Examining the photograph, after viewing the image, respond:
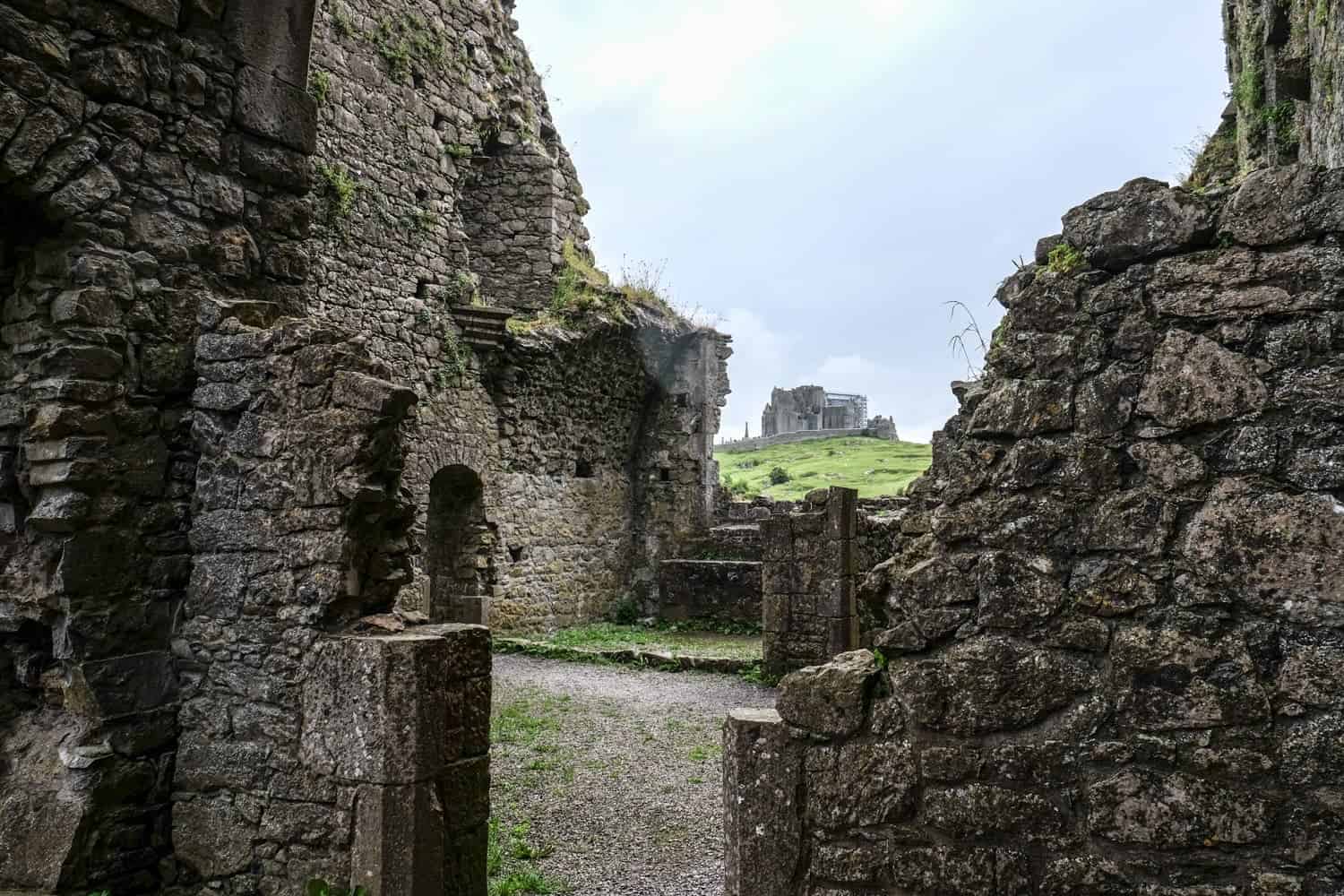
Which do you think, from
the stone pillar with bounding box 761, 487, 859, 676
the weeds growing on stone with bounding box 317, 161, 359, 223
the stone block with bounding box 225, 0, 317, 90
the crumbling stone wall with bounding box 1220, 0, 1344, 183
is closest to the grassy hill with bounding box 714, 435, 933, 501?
the stone pillar with bounding box 761, 487, 859, 676

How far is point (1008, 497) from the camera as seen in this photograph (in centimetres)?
287

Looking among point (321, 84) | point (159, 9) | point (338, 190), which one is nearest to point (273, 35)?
point (159, 9)

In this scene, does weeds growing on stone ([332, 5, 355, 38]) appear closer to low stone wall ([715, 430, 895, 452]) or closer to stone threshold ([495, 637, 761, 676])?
stone threshold ([495, 637, 761, 676])

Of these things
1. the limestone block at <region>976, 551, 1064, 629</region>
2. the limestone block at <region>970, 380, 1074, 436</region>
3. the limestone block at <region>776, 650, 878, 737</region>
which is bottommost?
the limestone block at <region>776, 650, 878, 737</region>

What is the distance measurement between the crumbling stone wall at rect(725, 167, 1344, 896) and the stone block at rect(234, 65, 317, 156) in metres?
3.78

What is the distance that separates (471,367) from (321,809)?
10.4m

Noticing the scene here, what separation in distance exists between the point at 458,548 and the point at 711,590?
167 inches

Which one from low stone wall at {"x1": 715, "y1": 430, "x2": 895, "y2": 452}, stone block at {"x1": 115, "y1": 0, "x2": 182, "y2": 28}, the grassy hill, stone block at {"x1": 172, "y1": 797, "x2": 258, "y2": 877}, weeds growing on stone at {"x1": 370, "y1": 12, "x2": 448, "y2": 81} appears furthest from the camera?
low stone wall at {"x1": 715, "y1": 430, "x2": 895, "y2": 452}

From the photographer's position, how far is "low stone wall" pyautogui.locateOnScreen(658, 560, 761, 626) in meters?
14.9

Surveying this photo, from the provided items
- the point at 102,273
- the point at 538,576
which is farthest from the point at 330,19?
the point at 102,273

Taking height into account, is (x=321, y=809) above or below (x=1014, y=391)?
below

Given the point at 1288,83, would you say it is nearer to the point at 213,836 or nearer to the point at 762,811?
the point at 762,811

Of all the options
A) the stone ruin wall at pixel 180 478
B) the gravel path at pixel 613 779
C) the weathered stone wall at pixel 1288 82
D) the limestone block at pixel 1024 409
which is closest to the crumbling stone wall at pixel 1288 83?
the weathered stone wall at pixel 1288 82

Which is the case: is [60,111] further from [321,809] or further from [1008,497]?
[1008,497]
